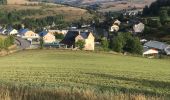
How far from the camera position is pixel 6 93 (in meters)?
8.87

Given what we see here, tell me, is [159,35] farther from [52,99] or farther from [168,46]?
[52,99]

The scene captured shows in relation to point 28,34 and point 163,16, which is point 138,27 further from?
point 28,34

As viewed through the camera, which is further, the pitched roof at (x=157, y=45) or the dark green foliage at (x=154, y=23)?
the dark green foliage at (x=154, y=23)

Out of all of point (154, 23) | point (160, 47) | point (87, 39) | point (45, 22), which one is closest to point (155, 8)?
point (154, 23)

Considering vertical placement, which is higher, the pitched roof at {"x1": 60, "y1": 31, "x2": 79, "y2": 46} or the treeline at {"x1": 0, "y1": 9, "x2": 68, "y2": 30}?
the pitched roof at {"x1": 60, "y1": 31, "x2": 79, "y2": 46}

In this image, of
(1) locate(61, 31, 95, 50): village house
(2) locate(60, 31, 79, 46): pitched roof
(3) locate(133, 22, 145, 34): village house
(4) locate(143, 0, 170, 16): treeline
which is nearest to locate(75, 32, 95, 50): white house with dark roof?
(1) locate(61, 31, 95, 50): village house

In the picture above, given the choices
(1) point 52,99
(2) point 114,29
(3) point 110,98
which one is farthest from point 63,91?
(2) point 114,29

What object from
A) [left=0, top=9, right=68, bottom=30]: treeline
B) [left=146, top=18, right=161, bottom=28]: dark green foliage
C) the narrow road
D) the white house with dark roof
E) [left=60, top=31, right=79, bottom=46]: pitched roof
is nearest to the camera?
the narrow road

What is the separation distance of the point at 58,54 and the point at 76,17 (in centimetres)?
14033

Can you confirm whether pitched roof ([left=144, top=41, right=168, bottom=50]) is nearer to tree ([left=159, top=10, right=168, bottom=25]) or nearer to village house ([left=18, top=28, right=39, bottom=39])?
tree ([left=159, top=10, right=168, bottom=25])

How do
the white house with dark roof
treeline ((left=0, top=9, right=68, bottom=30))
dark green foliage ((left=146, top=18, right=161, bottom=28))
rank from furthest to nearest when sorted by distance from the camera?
treeline ((left=0, top=9, right=68, bottom=30)), dark green foliage ((left=146, top=18, right=161, bottom=28)), the white house with dark roof

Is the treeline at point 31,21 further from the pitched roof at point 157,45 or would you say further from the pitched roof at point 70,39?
the pitched roof at point 157,45

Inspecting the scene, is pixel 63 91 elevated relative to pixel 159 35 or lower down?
elevated

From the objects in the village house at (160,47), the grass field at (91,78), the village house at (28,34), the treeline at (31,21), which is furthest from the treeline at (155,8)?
the grass field at (91,78)
